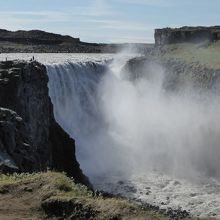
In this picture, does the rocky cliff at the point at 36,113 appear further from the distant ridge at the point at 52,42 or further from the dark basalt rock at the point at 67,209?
the distant ridge at the point at 52,42

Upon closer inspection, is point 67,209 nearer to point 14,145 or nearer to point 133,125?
point 14,145

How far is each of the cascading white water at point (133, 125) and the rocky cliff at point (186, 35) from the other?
2833cm

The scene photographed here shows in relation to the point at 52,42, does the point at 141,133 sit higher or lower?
lower

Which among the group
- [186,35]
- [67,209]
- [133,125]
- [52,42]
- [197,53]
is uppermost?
[186,35]

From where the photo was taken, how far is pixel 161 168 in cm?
4919

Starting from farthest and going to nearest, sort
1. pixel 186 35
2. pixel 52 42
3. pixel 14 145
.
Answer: pixel 52 42, pixel 186 35, pixel 14 145

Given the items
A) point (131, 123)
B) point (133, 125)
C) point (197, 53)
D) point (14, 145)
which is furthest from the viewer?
point (197, 53)

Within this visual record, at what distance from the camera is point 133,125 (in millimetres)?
Answer: 65938

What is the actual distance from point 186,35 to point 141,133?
1920 inches

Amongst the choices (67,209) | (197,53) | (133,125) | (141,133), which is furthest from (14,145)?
(197,53)

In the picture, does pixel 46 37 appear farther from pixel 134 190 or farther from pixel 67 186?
pixel 67 186

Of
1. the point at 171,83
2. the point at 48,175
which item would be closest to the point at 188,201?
the point at 48,175

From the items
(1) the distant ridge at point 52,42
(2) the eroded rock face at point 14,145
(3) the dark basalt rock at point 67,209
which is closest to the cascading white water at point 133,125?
(2) the eroded rock face at point 14,145

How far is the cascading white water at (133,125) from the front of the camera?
50047mm
